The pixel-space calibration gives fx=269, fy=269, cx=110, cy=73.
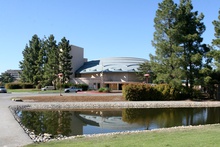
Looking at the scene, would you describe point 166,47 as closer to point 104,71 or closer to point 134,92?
point 134,92

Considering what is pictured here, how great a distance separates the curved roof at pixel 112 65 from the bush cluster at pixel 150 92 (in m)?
39.6

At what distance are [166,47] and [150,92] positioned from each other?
22.4 ft

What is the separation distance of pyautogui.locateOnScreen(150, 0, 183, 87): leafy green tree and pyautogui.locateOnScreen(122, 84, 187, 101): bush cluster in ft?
3.76

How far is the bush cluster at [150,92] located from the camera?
3416cm

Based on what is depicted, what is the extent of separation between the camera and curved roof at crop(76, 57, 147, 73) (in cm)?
7812

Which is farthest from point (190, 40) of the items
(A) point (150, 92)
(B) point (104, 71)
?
(B) point (104, 71)

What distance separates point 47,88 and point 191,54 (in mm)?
39624

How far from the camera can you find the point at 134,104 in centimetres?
2855

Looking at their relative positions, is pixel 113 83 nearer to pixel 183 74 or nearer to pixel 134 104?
pixel 183 74

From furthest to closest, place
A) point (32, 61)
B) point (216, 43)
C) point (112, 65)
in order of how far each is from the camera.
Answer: point (112, 65), point (32, 61), point (216, 43)

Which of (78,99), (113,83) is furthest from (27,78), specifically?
(78,99)

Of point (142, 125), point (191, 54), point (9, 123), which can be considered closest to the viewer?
point (9, 123)

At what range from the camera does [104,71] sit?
7662 centimetres

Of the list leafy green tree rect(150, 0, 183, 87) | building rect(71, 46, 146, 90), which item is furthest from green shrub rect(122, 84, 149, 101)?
building rect(71, 46, 146, 90)
